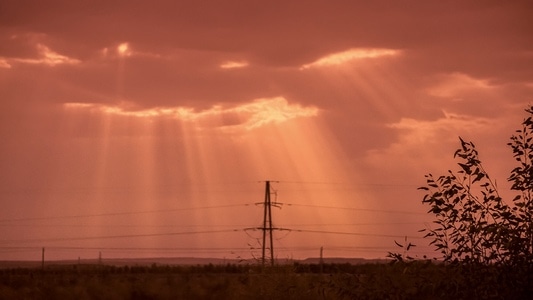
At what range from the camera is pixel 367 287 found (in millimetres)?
20297

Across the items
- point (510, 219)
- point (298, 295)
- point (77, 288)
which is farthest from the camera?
point (77, 288)

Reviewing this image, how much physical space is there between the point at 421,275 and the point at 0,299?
79.3 feet

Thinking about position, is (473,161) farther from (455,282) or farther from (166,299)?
(166,299)

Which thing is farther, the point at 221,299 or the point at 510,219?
the point at 221,299

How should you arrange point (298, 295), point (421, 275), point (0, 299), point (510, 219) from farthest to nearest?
1. point (0, 299)
2. point (298, 295)
3. point (421, 275)
4. point (510, 219)

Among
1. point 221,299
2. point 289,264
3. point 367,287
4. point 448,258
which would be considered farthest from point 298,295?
point 448,258

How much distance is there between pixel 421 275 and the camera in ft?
63.8

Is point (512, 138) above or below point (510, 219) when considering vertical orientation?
above

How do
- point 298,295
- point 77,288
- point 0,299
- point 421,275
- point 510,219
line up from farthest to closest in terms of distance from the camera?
point 77,288, point 0,299, point 298,295, point 421,275, point 510,219

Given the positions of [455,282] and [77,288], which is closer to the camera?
[455,282]

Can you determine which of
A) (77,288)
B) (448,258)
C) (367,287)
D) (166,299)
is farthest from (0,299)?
(448,258)

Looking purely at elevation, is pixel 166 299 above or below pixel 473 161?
below

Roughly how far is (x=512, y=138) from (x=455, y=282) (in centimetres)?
324

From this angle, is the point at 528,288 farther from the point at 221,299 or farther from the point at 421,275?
the point at 221,299
